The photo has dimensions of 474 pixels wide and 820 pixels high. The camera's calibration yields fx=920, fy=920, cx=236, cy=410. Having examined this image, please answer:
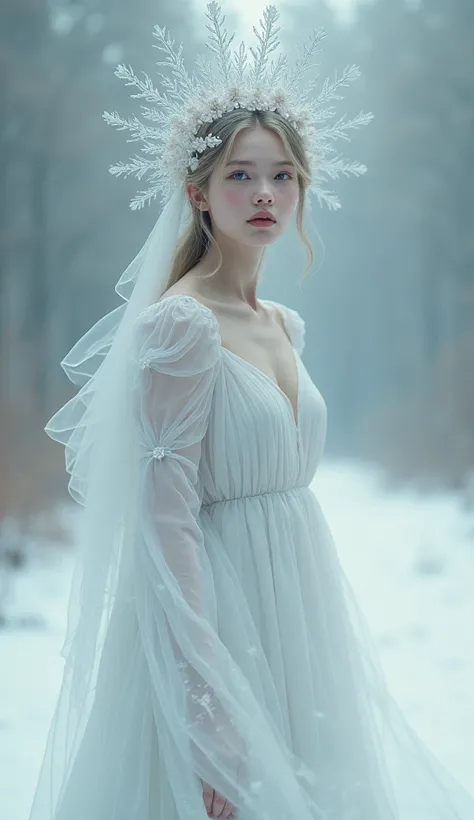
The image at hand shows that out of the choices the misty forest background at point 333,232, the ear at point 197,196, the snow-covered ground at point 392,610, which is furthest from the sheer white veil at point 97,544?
the misty forest background at point 333,232

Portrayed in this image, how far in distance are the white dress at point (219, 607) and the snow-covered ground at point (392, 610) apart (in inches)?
45.9

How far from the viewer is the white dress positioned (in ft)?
3.22

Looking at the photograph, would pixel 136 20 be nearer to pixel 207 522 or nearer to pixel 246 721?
pixel 207 522

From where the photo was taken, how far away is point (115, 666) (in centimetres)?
105

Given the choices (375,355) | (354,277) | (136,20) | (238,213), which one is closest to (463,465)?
(375,355)

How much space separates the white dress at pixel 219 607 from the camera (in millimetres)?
982

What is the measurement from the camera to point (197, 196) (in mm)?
1189

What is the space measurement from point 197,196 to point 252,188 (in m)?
0.10

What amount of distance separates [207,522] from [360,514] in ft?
7.33

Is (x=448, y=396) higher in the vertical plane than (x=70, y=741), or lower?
higher

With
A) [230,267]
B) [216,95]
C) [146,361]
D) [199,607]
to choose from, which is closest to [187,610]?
[199,607]

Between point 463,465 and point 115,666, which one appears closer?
point 115,666

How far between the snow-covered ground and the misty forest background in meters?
0.12

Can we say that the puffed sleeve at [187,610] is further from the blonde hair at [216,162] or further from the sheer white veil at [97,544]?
the blonde hair at [216,162]
